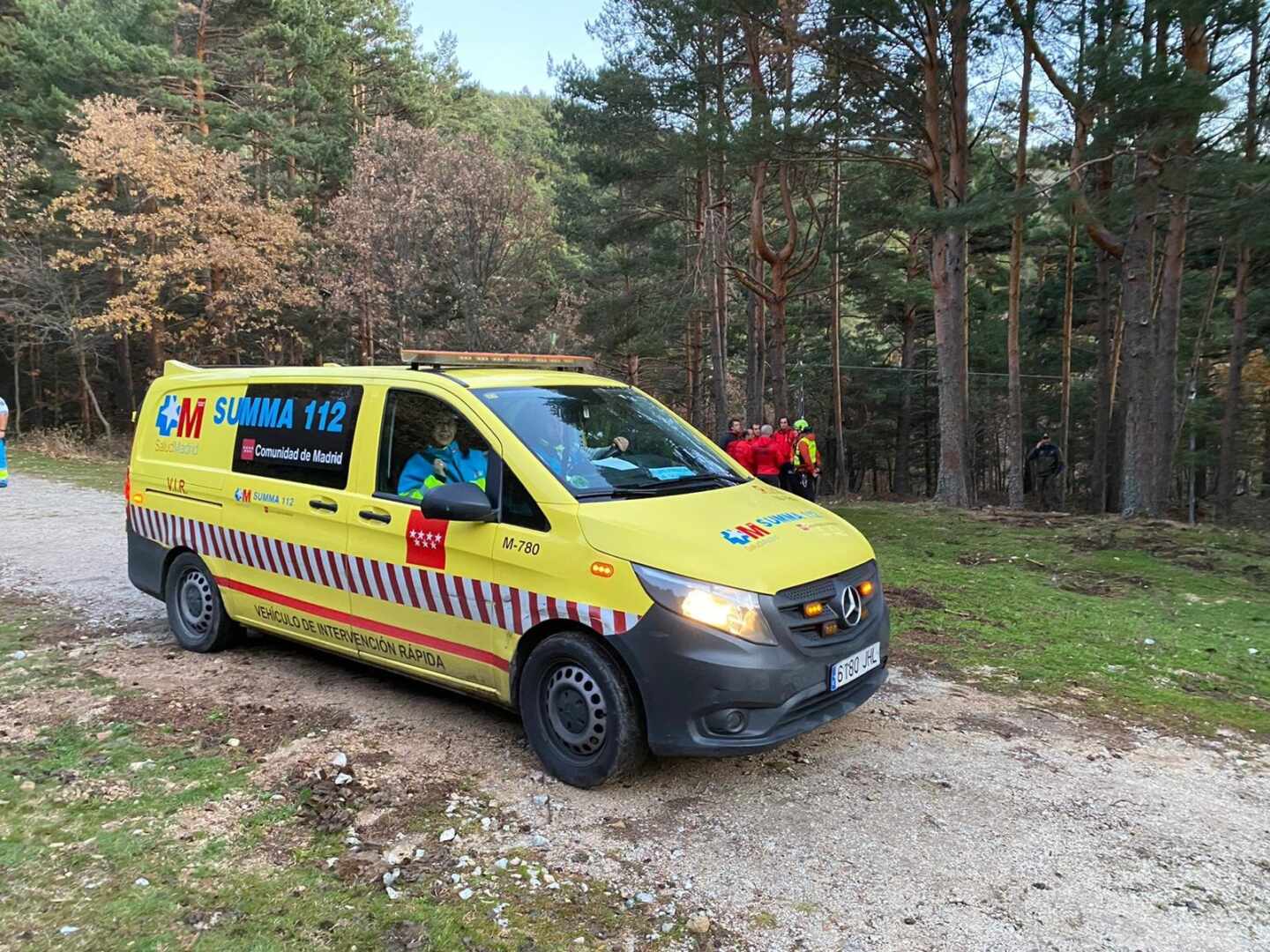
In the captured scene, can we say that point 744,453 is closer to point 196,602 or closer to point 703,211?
point 196,602

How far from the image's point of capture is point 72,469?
19172 mm

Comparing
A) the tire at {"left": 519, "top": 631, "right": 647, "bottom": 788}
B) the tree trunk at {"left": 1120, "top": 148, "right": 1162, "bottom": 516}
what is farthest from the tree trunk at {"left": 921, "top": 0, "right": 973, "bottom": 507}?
the tire at {"left": 519, "top": 631, "right": 647, "bottom": 788}

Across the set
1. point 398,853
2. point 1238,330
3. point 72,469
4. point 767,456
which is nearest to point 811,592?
point 398,853

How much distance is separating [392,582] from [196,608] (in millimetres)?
2346

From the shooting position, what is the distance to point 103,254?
23.0 m

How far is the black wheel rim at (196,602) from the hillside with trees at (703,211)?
11139 millimetres

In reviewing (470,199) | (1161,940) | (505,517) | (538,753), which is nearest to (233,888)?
(538,753)

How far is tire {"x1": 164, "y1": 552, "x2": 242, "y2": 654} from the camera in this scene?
18.6 feet

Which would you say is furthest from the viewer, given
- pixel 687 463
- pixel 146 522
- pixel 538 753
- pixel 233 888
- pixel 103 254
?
pixel 103 254

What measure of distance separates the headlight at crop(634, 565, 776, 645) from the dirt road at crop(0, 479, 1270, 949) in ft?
2.81

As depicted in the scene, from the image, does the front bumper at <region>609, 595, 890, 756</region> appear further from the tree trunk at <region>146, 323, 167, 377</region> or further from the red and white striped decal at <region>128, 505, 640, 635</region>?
the tree trunk at <region>146, 323, 167, 377</region>

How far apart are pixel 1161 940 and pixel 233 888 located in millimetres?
3325

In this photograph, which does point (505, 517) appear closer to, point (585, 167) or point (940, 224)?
point (940, 224)

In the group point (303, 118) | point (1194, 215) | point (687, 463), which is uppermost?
point (303, 118)
